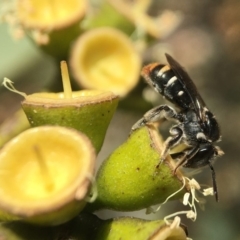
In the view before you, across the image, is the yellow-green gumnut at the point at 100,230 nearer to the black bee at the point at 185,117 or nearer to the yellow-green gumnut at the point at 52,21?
the black bee at the point at 185,117

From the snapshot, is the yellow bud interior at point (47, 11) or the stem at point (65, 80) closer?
the stem at point (65, 80)

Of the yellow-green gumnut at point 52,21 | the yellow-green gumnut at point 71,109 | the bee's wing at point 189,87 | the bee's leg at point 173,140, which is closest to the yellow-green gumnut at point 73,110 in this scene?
the yellow-green gumnut at point 71,109

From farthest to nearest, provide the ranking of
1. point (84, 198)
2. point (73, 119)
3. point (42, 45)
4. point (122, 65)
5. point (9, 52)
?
1. point (9, 52)
2. point (122, 65)
3. point (42, 45)
4. point (73, 119)
5. point (84, 198)

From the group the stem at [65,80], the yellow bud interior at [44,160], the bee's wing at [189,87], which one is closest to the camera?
Answer: the yellow bud interior at [44,160]

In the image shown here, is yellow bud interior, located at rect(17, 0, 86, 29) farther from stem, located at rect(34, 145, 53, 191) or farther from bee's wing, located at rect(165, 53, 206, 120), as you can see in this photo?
stem, located at rect(34, 145, 53, 191)

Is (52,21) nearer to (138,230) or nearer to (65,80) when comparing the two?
(65,80)

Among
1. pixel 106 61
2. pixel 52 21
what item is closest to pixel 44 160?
pixel 52 21

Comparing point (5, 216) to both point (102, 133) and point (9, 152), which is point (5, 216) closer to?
point (9, 152)

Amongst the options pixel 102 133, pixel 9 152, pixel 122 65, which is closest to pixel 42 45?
pixel 122 65
